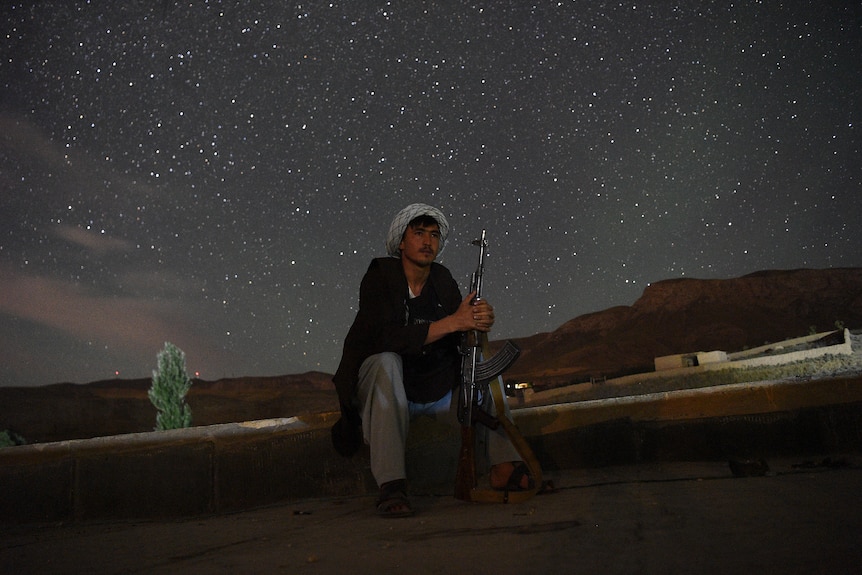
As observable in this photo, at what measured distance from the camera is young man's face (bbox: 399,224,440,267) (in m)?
3.37

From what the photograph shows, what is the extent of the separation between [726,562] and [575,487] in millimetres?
1566

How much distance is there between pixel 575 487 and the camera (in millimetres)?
2945

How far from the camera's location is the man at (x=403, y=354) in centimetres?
279

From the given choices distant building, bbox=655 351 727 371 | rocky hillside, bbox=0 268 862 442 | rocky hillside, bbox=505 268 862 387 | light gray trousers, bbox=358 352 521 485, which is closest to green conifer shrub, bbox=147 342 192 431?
rocky hillside, bbox=0 268 862 442

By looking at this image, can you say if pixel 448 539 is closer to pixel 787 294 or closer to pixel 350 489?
pixel 350 489

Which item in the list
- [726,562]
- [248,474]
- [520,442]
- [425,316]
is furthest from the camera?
[248,474]

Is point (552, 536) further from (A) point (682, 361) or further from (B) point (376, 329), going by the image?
(A) point (682, 361)

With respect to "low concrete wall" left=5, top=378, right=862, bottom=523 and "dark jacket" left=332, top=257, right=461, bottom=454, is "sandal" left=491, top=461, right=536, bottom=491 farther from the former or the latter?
"dark jacket" left=332, top=257, right=461, bottom=454

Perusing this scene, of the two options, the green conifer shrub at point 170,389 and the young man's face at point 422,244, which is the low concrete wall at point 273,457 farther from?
the green conifer shrub at point 170,389

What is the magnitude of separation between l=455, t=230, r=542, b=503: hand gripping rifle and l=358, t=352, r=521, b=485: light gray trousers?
0.08 metres

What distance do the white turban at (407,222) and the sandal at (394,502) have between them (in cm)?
132

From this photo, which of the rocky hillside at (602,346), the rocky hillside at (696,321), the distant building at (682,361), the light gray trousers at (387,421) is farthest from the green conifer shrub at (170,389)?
the rocky hillside at (696,321)

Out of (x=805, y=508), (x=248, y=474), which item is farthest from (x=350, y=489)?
(x=805, y=508)

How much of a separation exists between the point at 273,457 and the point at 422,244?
4.90ft
